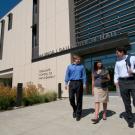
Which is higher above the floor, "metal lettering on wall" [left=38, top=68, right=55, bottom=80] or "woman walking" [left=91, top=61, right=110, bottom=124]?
"metal lettering on wall" [left=38, top=68, right=55, bottom=80]

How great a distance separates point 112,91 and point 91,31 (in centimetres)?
540

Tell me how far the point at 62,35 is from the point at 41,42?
381cm

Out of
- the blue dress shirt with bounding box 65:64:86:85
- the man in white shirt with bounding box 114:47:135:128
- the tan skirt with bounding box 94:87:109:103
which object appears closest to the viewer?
the man in white shirt with bounding box 114:47:135:128

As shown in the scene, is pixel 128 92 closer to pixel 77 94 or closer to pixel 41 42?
pixel 77 94

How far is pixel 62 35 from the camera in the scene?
66.5 ft

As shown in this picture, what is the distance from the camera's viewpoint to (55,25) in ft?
70.8

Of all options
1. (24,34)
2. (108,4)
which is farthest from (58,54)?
(24,34)

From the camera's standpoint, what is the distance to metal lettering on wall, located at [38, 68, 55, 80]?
68.9 ft

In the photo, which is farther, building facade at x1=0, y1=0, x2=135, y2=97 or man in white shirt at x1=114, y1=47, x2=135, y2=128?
building facade at x1=0, y1=0, x2=135, y2=97

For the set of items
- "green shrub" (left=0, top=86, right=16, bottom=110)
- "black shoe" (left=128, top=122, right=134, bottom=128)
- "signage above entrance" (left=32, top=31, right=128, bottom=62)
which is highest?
"signage above entrance" (left=32, top=31, right=128, bottom=62)

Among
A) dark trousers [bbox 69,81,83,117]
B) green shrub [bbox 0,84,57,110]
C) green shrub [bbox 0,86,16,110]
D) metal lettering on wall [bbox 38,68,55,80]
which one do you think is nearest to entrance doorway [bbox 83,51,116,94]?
metal lettering on wall [bbox 38,68,55,80]

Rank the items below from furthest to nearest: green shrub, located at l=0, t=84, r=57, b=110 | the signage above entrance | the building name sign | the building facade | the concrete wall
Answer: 1. the concrete wall
2. the building name sign
3. the building facade
4. the signage above entrance
5. green shrub, located at l=0, t=84, r=57, b=110

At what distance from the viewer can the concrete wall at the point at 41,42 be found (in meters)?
20.3

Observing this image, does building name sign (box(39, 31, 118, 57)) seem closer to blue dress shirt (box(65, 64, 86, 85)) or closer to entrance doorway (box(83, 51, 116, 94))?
entrance doorway (box(83, 51, 116, 94))
